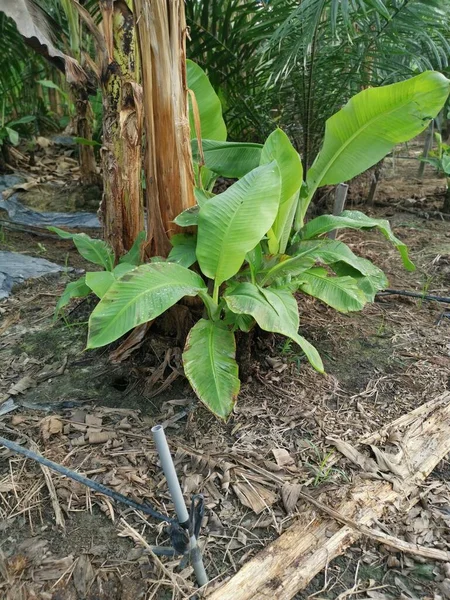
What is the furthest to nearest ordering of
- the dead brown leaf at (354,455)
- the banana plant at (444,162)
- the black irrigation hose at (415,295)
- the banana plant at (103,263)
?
the banana plant at (444,162) < the black irrigation hose at (415,295) < the banana plant at (103,263) < the dead brown leaf at (354,455)

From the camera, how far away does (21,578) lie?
98 centimetres

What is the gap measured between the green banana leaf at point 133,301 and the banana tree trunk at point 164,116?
302mm

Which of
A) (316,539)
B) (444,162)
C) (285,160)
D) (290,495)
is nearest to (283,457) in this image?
(290,495)

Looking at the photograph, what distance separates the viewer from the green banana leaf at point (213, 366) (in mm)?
1189

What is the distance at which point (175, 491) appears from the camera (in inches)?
33.6

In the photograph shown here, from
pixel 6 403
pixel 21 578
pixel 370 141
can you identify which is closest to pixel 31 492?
pixel 21 578

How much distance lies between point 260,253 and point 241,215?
0.95 ft

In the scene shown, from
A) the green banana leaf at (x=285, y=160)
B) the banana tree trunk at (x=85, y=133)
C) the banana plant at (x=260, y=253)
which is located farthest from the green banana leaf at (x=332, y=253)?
the banana tree trunk at (x=85, y=133)

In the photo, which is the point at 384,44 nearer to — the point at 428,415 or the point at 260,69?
the point at 260,69

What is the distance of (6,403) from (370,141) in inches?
61.0

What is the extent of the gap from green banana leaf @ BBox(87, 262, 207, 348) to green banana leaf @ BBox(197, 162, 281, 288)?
158 mm

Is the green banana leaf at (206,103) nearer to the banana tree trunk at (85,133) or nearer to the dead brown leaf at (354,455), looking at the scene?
the dead brown leaf at (354,455)

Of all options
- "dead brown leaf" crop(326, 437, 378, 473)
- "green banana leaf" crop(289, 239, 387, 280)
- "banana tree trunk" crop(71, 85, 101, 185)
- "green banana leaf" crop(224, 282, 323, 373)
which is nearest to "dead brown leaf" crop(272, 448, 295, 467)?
"dead brown leaf" crop(326, 437, 378, 473)

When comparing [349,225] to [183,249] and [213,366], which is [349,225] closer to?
[183,249]
